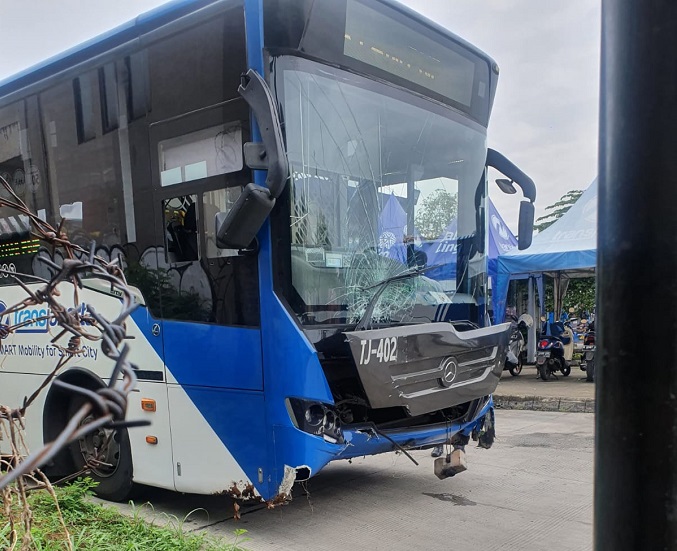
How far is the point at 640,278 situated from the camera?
1357 millimetres

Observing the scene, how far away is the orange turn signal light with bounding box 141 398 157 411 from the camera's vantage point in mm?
4344

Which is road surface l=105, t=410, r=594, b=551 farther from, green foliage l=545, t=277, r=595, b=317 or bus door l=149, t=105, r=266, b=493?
green foliage l=545, t=277, r=595, b=317

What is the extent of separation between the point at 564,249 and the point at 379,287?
26.7 ft

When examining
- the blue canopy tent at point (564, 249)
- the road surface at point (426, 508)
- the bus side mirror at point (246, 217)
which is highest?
the bus side mirror at point (246, 217)

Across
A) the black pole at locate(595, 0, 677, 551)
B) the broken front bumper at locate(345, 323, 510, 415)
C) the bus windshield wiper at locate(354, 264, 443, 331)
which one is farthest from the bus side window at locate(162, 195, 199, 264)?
the black pole at locate(595, 0, 677, 551)

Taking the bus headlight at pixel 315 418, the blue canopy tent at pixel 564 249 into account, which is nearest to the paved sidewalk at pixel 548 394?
the blue canopy tent at pixel 564 249

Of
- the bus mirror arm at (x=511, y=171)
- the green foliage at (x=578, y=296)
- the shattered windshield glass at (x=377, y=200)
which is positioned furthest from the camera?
the green foliage at (x=578, y=296)

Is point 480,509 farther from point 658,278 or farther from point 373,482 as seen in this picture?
point 658,278

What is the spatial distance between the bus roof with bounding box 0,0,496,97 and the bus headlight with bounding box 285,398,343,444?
8.85ft

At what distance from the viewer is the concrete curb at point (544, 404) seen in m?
9.47

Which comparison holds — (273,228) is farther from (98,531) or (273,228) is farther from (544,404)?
(544,404)

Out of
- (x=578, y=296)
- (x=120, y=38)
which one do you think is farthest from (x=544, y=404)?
(x=578, y=296)

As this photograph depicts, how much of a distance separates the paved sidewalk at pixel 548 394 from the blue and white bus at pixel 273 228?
16.6 feet

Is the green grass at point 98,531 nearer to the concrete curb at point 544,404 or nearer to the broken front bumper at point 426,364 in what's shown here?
the broken front bumper at point 426,364
